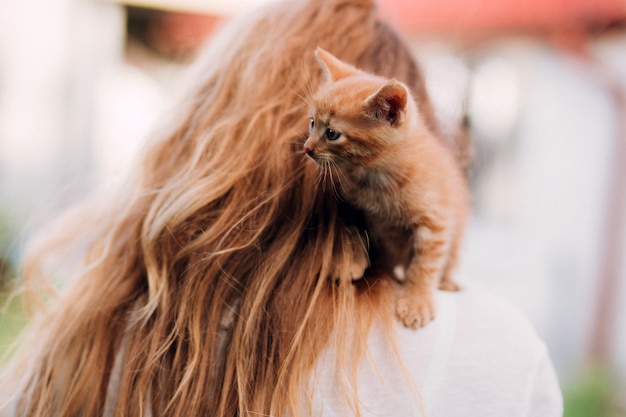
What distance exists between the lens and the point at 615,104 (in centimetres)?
426

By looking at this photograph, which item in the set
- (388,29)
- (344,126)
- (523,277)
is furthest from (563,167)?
(344,126)

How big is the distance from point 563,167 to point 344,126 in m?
3.88

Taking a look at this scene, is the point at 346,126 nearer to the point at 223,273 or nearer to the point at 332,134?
the point at 332,134

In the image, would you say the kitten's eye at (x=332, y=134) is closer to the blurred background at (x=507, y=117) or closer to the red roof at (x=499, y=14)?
the red roof at (x=499, y=14)

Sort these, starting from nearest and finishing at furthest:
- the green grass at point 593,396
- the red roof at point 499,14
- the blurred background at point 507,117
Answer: the green grass at point 593,396
the red roof at point 499,14
the blurred background at point 507,117

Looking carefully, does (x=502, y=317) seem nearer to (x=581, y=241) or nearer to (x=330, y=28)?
(x=330, y=28)

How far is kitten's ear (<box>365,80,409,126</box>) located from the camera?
3.37 ft

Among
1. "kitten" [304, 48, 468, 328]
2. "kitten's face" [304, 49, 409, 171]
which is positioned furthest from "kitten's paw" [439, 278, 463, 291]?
"kitten's face" [304, 49, 409, 171]

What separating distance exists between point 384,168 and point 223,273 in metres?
0.40

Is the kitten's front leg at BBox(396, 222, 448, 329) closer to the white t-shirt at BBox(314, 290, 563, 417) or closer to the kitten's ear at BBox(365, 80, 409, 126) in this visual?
the white t-shirt at BBox(314, 290, 563, 417)

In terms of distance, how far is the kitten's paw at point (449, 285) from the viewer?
128 centimetres

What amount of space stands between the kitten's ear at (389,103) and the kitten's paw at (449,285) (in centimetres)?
42

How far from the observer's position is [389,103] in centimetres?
108

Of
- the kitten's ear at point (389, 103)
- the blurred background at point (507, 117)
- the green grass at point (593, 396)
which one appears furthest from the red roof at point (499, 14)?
the kitten's ear at point (389, 103)
